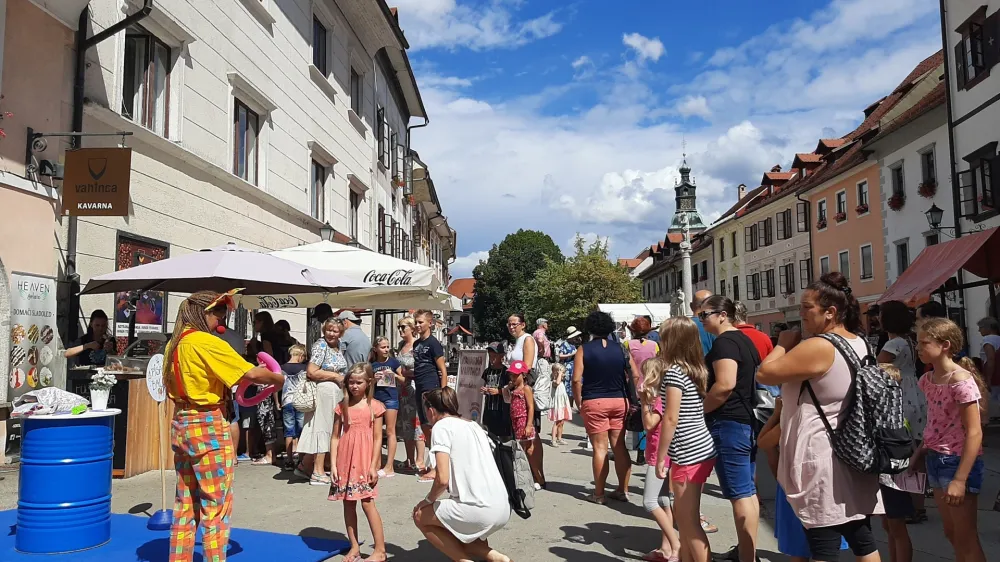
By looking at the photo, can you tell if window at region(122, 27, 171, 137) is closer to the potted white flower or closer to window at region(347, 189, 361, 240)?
the potted white flower

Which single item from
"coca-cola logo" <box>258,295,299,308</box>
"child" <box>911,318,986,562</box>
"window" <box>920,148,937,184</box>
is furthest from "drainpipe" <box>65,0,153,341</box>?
"window" <box>920,148,937,184</box>

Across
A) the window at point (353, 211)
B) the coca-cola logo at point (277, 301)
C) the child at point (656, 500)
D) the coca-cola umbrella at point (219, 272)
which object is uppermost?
the window at point (353, 211)

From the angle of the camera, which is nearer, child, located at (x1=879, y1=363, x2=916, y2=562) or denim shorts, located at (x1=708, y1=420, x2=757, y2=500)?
child, located at (x1=879, y1=363, x2=916, y2=562)


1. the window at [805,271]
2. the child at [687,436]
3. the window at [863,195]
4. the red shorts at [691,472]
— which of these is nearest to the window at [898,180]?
the window at [863,195]

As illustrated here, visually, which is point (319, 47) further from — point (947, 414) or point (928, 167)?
point (928, 167)

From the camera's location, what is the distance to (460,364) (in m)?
8.92

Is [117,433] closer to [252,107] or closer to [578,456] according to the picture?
[578,456]

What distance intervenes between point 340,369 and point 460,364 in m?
1.55

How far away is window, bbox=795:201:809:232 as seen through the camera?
36.0 meters

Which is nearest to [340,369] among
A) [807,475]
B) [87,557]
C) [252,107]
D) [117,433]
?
[117,433]

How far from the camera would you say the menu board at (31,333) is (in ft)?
26.6

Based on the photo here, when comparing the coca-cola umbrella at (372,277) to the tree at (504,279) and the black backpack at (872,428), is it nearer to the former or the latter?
the black backpack at (872,428)

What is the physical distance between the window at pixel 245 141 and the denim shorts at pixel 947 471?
12.2 m

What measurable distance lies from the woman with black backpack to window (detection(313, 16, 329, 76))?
16406 mm
